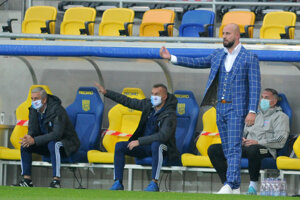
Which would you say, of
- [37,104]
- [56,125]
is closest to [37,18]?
[37,104]

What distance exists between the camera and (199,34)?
1195 centimetres

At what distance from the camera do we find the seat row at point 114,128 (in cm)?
1027

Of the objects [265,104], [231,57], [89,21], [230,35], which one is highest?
[89,21]

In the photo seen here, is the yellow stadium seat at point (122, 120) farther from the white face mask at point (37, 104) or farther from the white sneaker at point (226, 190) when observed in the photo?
the white sneaker at point (226, 190)

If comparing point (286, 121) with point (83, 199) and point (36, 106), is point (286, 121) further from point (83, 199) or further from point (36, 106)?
point (83, 199)

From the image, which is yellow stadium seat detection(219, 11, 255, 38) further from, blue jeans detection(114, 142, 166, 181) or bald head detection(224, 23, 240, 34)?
bald head detection(224, 23, 240, 34)

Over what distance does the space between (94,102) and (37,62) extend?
114cm

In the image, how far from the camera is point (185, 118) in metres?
10.6

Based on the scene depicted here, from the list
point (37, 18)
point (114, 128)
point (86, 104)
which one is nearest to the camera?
point (114, 128)

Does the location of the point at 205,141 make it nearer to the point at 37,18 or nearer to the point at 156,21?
the point at 156,21

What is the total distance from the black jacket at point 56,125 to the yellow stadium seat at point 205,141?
4.65 ft

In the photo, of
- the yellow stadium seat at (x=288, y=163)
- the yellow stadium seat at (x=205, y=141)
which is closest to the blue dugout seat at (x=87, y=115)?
the yellow stadium seat at (x=205, y=141)

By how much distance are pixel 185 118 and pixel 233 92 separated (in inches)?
112

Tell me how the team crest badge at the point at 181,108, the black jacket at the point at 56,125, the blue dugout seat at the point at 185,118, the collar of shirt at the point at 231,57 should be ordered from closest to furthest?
the collar of shirt at the point at 231,57 → the black jacket at the point at 56,125 → the blue dugout seat at the point at 185,118 → the team crest badge at the point at 181,108
